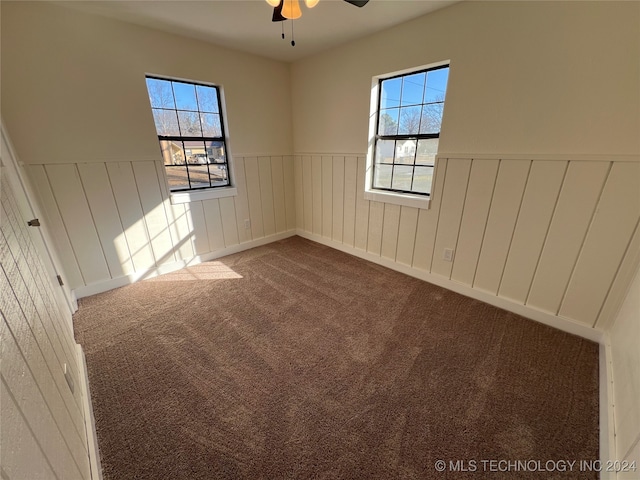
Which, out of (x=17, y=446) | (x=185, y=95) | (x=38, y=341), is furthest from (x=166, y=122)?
(x=17, y=446)

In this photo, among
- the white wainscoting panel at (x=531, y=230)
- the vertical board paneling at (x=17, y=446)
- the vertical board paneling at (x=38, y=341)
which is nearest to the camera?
the vertical board paneling at (x=17, y=446)

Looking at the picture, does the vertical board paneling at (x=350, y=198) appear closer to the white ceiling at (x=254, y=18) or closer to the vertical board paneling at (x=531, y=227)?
the white ceiling at (x=254, y=18)

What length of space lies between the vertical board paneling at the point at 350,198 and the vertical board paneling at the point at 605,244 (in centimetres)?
203

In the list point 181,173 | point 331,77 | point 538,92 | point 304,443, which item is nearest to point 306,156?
point 331,77

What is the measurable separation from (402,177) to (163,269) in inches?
110

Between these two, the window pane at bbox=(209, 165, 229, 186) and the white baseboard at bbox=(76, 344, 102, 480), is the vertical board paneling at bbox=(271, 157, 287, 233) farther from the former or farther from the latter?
the white baseboard at bbox=(76, 344, 102, 480)

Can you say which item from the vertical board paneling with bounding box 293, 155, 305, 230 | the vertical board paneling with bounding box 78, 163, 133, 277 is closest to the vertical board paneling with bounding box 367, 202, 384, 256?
the vertical board paneling with bounding box 293, 155, 305, 230

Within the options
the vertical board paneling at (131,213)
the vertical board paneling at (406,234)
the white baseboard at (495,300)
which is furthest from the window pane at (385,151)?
the vertical board paneling at (131,213)

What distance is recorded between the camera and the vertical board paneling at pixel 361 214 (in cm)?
301

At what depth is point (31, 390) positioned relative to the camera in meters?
0.72

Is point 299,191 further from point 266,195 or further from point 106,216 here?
point 106,216

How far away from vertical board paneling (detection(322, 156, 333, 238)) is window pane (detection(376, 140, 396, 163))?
2.04ft

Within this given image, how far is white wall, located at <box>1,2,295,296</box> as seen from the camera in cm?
199

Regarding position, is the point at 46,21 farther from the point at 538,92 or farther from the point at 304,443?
the point at 538,92
